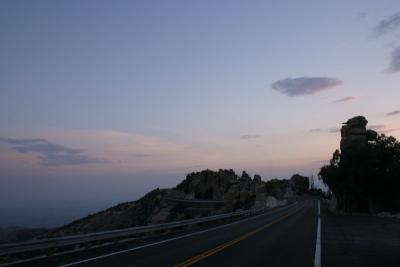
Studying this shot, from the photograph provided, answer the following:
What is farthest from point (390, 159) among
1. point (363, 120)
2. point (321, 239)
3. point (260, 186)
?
point (260, 186)

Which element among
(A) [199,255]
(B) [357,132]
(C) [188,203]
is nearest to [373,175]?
(B) [357,132]

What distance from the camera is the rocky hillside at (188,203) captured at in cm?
7981

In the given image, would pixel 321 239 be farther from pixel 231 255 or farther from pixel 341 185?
pixel 341 185

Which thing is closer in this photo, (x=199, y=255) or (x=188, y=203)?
(x=199, y=255)

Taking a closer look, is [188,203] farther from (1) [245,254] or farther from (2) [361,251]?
(1) [245,254]

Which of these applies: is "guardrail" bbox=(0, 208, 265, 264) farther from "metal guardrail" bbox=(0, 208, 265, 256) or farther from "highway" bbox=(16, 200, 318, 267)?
"highway" bbox=(16, 200, 318, 267)

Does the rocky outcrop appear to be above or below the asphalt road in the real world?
above

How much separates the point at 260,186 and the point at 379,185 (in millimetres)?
66844

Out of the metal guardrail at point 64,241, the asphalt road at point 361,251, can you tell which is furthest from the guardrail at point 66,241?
the asphalt road at point 361,251

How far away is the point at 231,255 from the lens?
1739cm

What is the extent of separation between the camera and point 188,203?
3637 inches

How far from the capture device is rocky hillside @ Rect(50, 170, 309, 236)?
79.8m

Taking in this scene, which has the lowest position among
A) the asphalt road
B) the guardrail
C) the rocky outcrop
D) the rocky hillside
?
the asphalt road

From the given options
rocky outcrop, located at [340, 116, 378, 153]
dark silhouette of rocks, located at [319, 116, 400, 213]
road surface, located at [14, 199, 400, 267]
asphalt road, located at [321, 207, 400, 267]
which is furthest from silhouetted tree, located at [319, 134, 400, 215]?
road surface, located at [14, 199, 400, 267]
